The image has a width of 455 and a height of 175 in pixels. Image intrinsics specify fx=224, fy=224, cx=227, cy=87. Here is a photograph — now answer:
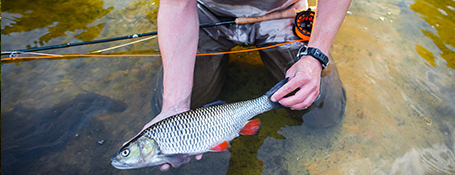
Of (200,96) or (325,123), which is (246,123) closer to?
(200,96)

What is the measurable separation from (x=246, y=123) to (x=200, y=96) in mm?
677

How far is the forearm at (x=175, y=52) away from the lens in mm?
1849

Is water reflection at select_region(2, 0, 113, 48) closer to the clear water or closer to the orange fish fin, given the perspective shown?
the clear water

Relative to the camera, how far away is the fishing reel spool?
2.19m

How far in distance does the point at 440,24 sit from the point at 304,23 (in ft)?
8.54

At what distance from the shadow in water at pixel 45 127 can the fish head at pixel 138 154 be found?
2.68 ft

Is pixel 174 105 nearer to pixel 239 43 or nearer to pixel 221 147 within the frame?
pixel 221 147

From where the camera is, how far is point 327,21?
1.97 meters

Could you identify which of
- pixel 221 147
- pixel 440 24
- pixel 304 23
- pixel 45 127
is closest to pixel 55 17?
pixel 45 127

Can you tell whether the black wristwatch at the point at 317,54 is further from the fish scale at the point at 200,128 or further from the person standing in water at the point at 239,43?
the fish scale at the point at 200,128

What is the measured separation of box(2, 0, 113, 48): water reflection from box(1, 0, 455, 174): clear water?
0.04ft

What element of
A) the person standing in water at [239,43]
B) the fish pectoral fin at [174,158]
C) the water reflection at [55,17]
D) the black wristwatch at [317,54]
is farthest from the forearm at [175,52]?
the water reflection at [55,17]

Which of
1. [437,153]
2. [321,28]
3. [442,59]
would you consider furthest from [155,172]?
[442,59]

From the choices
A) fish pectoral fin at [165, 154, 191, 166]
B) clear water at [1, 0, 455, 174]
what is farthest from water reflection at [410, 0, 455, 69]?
fish pectoral fin at [165, 154, 191, 166]
